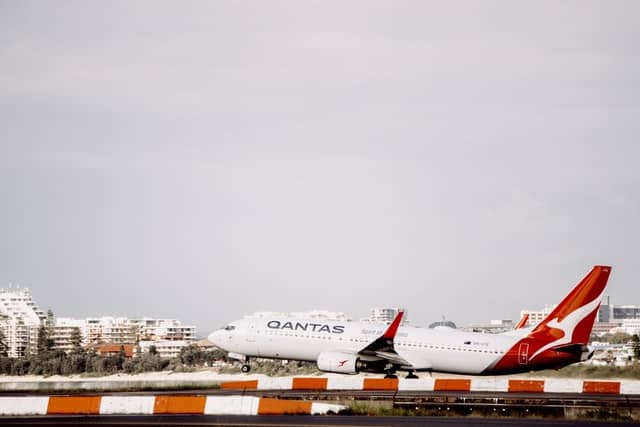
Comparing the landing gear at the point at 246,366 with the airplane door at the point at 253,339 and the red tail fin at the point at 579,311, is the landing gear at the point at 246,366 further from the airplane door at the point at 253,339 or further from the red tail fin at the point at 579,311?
the red tail fin at the point at 579,311

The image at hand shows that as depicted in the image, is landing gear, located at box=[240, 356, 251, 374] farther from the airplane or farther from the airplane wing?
the airplane wing

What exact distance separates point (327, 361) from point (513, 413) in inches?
902

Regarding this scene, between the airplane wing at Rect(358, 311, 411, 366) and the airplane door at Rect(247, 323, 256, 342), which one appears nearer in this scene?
the airplane wing at Rect(358, 311, 411, 366)

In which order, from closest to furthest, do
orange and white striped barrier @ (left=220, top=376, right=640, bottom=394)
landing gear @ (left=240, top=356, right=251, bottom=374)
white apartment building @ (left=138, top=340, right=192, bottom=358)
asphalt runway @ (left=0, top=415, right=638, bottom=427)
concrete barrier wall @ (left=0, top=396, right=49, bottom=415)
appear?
asphalt runway @ (left=0, top=415, right=638, bottom=427), concrete barrier wall @ (left=0, top=396, right=49, bottom=415), orange and white striped barrier @ (left=220, top=376, right=640, bottom=394), landing gear @ (left=240, top=356, right=251, bottom=374), white apartment building @ (left=138, top=340, right=192, bottom=358)

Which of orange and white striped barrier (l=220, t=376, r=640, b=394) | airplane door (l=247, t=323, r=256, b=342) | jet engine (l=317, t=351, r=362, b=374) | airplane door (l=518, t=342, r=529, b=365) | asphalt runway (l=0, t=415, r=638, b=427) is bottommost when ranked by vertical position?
asphalt runway (l=0, t=415, r=638, b=427)

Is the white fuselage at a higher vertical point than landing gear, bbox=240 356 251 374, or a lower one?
higher

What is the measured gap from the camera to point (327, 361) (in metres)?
60.9

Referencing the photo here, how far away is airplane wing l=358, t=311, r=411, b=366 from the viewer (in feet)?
193

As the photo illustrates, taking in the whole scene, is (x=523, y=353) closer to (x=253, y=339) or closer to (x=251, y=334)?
(x=253, y=339)

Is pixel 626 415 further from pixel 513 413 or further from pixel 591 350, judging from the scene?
pixel 591 350

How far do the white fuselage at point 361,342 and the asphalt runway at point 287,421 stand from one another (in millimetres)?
22977

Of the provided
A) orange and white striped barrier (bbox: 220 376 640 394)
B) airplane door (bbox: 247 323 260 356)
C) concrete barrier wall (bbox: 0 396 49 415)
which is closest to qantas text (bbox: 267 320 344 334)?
airplane door (bbox: 247 323 260 356)

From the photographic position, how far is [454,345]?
60531 millimetres

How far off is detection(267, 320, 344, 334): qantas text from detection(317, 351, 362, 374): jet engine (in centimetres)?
195
